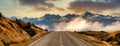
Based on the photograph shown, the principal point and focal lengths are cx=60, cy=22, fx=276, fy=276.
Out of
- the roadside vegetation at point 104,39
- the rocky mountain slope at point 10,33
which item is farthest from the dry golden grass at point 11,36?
the roadside vegetation at point 104,39

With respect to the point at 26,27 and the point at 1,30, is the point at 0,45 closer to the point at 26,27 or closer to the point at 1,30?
the point at 1,30

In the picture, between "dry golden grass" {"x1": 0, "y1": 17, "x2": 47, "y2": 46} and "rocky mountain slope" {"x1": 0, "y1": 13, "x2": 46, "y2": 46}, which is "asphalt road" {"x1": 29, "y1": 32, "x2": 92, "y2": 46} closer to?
"dry golden grass" {"x1": 0, "y1": 17, "x2": 47, "y2": 46}

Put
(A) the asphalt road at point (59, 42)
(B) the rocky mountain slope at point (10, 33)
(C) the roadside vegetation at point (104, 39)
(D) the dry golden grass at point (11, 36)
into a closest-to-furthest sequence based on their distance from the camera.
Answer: (A) the asphalt road at point (59, 42), (D) the dry golden grass at point (11, 36), (B) the rocky mountain slope at point (10, 33), (C) the roadside vegetation at point (104, 39)

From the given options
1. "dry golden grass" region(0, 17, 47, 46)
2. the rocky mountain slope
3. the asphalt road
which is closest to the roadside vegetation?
the asphalt road

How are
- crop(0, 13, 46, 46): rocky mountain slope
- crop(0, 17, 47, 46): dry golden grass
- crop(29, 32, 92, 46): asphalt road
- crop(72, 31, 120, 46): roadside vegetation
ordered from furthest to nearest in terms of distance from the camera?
1. crop(72, 31, 120, 46): roadside vegetation
2. crop(0, 13, 46, 46): rocky mountain slope
3. crop(0, 17, 47, 46): dry golden grass
4. crop(29, 32, 92, 46): asphalt road

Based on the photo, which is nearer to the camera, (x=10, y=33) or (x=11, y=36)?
(x=11, y=36)

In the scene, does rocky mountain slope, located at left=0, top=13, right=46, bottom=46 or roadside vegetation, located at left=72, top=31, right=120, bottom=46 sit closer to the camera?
rocky mountain slope, located at left=0, top=13, right=46, bottom=46

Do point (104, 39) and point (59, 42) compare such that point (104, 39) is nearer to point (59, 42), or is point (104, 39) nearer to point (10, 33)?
point (10, 33)

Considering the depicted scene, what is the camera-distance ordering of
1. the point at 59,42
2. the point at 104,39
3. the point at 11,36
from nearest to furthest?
the point at 59,42, the point at 11,36, the point at 104,39

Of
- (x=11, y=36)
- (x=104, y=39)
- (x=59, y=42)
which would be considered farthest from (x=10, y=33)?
(x=104, y=39)

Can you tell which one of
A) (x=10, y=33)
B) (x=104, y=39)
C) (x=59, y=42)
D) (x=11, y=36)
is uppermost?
(x=10, y=33)

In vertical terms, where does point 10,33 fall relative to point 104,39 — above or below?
above

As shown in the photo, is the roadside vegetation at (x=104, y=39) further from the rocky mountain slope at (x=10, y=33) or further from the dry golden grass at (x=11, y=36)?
the rocky mountain slope at (x=10, y=33)

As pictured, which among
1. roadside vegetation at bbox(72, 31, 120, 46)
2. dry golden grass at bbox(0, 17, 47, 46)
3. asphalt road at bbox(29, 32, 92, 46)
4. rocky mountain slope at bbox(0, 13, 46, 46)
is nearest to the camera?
asphalt road at bbox(29, 32, 92, 46)
